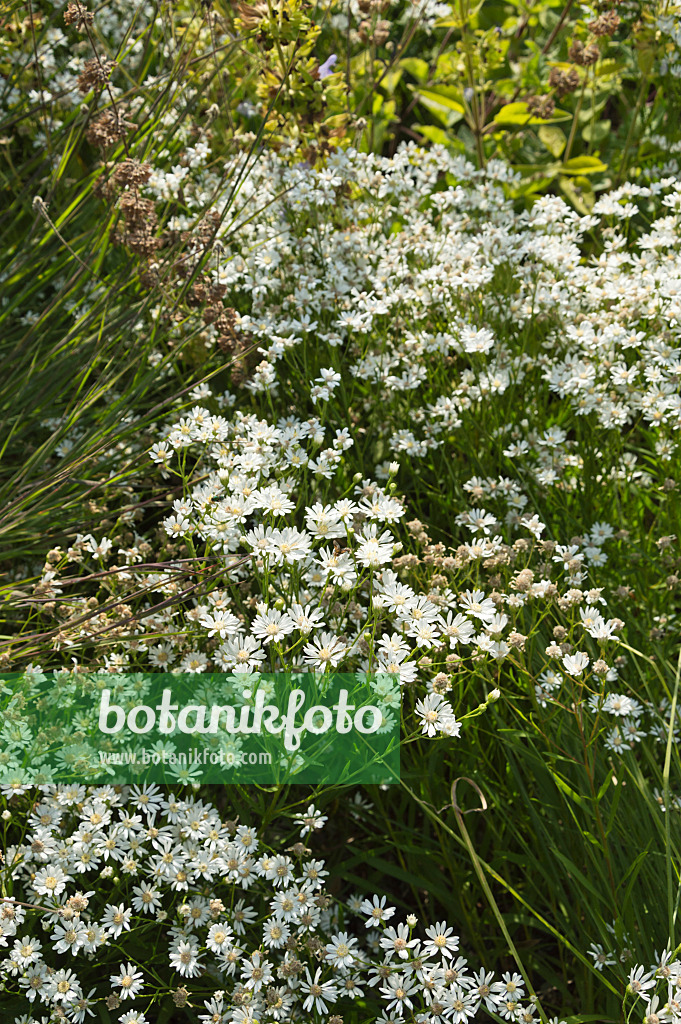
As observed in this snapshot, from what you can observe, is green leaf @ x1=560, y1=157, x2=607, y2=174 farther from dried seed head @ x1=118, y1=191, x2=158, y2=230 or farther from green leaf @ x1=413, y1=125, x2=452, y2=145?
dried seed head @ x1=118, y1=191, x2=158, y2=230

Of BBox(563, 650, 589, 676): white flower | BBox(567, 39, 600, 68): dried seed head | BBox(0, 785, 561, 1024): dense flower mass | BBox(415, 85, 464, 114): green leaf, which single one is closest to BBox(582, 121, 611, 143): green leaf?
BBox(567, 39, 600, 68): dried seed head

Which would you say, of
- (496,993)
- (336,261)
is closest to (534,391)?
(336,261)

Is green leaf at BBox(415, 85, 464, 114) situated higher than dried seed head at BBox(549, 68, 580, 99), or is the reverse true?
green leaf at BBox(415, 85, 464, 114)

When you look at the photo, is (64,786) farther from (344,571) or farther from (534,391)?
(534,391)

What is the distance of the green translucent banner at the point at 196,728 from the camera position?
2068 mm

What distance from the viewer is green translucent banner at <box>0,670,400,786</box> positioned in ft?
6.79

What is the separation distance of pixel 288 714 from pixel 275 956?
632mm

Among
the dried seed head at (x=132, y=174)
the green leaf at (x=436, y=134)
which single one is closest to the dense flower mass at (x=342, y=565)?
the dried seed head at (x=132, y=174)

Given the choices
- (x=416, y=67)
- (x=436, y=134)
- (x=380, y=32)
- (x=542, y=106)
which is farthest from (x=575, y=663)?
(x=416, y=67)

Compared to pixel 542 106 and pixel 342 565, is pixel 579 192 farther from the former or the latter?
pixel 342 565

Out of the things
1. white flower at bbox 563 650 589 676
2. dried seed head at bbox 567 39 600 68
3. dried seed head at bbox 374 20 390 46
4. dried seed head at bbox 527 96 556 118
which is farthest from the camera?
dried seed head at bbox 527 96 556 118

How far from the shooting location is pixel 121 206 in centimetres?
261

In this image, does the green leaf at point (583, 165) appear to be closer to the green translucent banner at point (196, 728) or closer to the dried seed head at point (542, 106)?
the dried seed head at point (542, 106)

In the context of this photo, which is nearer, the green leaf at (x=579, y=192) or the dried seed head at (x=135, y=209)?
the dried seed head at (x=135, y=209)
